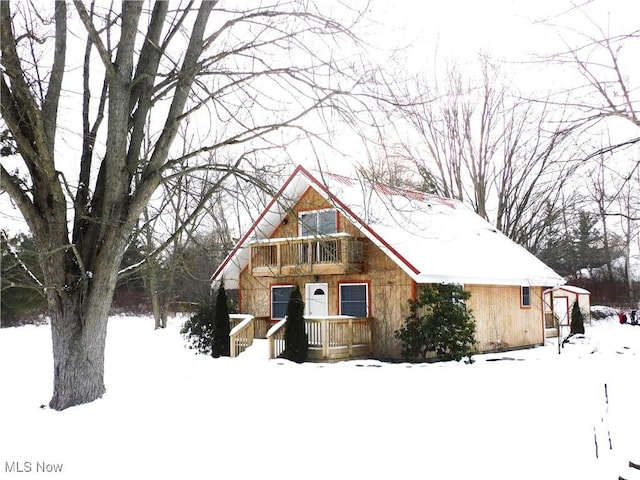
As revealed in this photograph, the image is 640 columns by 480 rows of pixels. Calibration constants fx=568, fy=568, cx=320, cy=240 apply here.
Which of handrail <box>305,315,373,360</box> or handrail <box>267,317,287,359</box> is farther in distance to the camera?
handrail <box>267,317,287,359</box>

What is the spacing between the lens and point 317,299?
18.4m

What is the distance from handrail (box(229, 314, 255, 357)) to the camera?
17.0 metres

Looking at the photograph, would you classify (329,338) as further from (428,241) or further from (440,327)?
(428,241)

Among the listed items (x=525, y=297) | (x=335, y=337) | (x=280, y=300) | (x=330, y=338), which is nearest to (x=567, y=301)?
(x=525, y=297)

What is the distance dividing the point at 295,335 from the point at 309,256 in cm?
284

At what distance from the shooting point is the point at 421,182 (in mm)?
29547

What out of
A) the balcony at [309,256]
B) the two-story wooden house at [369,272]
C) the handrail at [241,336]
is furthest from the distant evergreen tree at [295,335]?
the handrail at [241,336]

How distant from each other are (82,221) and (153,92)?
7.00ft

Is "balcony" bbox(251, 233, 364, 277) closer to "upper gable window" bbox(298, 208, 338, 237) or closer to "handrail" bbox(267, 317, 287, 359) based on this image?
"upper gable window" bbox(298, 208, 338, 237)

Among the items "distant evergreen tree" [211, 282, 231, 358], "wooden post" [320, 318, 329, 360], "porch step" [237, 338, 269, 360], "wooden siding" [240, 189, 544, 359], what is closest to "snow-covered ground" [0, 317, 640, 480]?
"wooden post" [320, 318, 329, 360]

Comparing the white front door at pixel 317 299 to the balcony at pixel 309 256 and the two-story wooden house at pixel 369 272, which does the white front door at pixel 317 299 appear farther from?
the balcony at pixel 309 256

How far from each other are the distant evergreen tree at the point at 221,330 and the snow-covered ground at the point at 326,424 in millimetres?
3115

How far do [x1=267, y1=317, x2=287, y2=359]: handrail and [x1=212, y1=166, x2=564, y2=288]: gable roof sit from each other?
2.20 metres

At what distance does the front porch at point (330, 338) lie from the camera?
1567 centimetres
